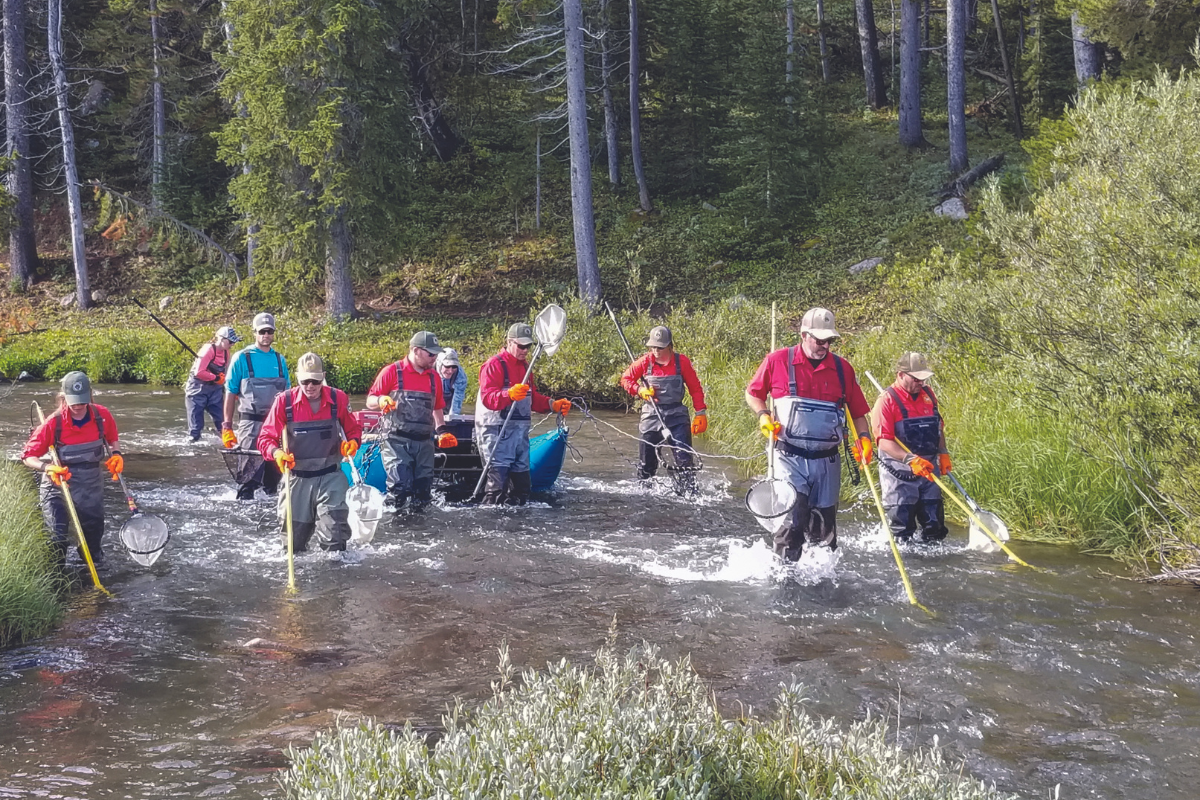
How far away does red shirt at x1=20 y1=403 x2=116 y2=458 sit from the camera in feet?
28.1

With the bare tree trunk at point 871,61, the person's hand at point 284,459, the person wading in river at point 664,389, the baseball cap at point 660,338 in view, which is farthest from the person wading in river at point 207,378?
the bare tree trunk at point 871,61

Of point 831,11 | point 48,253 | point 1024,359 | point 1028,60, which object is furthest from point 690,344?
point 831,11

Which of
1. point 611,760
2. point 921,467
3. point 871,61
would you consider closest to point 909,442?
point 921,467

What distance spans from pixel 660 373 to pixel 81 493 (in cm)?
631

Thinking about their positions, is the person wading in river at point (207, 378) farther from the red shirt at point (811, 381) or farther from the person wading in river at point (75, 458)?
the red shirt at point (811, 381)

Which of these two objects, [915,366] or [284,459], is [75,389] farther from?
[915,366]

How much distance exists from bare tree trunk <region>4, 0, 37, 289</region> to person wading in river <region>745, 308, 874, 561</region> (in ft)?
96.7

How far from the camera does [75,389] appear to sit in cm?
→ 862

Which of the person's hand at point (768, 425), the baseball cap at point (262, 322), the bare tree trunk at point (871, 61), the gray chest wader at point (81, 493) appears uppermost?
the bare tree trunk at point (871, 61)

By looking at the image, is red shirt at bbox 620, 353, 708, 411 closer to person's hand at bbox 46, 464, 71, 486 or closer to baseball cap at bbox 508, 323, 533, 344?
baseball cap at bbox 508, 323, 533, 344

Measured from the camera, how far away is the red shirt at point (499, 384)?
36.9 ft

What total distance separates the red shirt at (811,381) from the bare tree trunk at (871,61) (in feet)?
94.8

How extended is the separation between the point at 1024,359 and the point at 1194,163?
7.91ft

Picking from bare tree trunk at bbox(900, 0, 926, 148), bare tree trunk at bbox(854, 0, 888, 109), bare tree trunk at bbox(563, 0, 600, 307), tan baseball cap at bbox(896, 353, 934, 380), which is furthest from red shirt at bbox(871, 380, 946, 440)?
bare tree trunk at bbox(854, 0, 888, 109)
